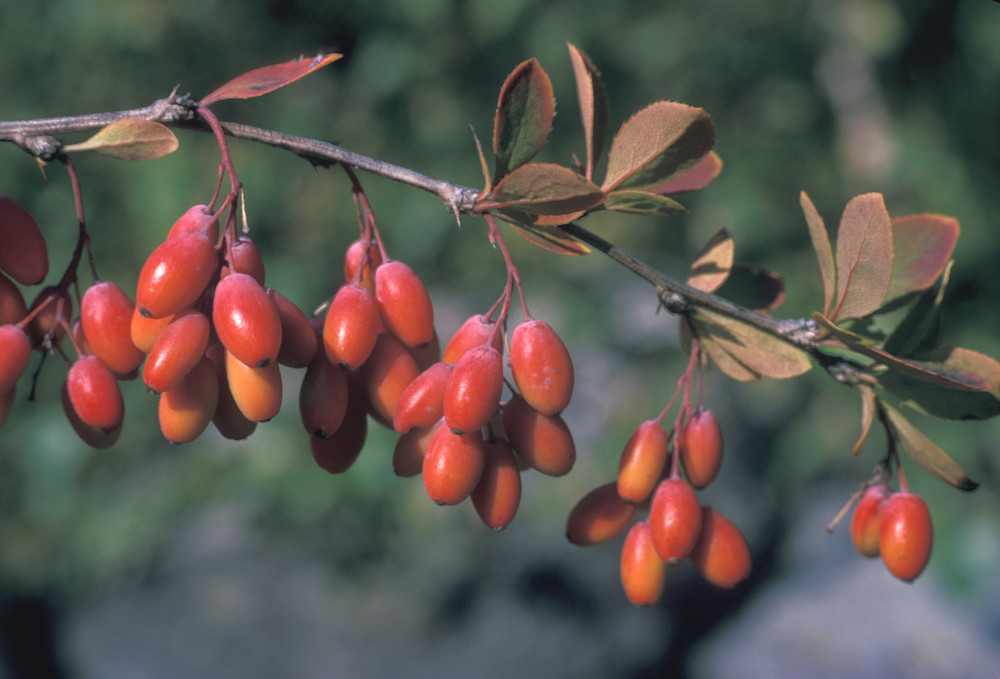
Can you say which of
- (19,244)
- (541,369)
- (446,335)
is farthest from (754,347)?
(446,335)

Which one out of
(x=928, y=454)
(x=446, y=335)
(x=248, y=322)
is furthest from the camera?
(x=446, y=335)

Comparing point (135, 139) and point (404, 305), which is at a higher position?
point (135, 139)

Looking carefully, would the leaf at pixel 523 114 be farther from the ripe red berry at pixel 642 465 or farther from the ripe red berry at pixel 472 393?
the ripe red berry at pixel 642 465

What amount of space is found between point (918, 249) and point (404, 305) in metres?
0.40

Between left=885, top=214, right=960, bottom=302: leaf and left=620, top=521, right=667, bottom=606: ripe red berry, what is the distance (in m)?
0.28

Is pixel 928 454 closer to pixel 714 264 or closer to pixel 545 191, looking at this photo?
pixel 714 264

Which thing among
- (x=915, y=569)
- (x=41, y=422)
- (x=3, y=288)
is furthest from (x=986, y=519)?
(x=41, y=422)

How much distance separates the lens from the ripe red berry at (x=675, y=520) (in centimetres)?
62

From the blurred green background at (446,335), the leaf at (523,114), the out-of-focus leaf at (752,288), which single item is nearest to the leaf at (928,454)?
the out-of-focus leaf at (752,288)

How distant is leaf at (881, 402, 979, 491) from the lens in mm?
599

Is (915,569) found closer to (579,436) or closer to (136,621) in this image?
(579,436)

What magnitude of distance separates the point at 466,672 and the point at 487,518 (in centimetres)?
144

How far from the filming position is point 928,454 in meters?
0.61

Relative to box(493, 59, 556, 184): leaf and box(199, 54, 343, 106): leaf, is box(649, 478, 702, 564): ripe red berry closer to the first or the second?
box(493, 59, 556, 184): leaf
